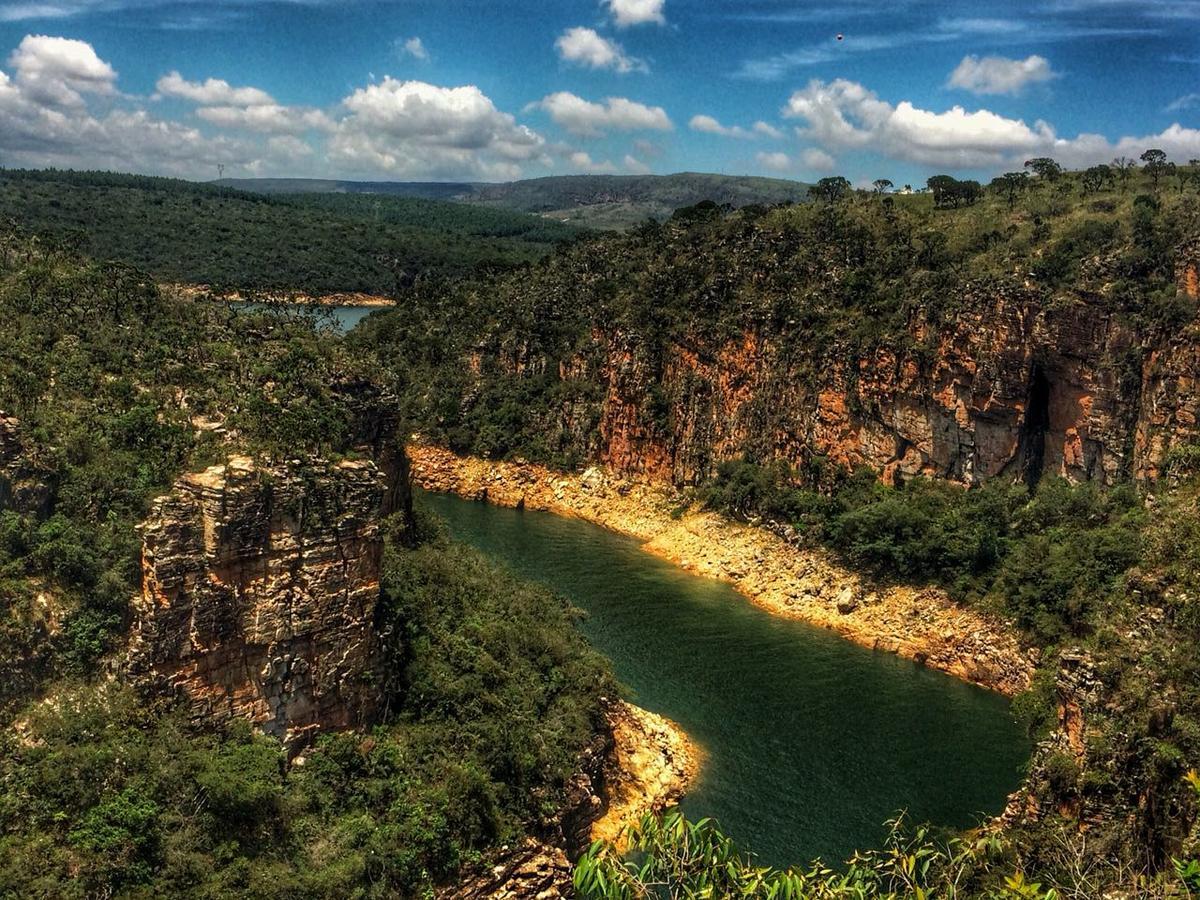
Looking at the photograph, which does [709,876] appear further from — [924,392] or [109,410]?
[924,392]

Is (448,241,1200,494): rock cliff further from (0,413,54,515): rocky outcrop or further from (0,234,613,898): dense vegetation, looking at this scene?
(0,413,54,515): rocky outcrop

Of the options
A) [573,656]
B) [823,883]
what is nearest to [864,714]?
[573,656]

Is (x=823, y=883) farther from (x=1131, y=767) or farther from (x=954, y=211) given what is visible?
(x=954, y=211)

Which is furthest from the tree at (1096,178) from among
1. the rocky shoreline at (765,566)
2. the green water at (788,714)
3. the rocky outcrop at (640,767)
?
the rocky outcrop at (640,767)

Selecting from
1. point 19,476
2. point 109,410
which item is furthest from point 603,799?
point 19,476

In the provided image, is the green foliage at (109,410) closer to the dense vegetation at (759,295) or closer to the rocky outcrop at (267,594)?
the rocky outcrop at (267,594)

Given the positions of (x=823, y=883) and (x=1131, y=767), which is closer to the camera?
(x=823, y=883)

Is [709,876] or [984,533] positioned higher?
[709,876]
